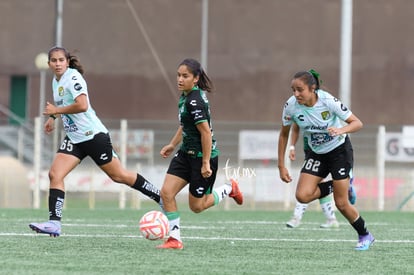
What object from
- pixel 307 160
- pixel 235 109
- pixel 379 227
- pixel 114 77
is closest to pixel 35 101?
pixel 114 77

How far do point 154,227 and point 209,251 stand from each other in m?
0.68

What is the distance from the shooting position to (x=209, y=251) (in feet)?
31.1

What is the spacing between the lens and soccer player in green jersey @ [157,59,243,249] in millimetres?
9688

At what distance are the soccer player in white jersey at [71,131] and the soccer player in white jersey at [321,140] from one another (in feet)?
6.09

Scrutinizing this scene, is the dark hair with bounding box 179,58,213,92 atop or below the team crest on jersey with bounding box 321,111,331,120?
atop

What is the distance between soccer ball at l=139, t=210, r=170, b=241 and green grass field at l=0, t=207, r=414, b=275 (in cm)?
15

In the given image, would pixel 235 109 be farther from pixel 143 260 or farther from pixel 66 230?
pixel 143 260

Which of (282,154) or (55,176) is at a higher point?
(282,154)

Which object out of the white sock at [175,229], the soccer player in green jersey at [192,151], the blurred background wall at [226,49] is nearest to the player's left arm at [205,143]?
the soccer player in green jersey at [192,151]

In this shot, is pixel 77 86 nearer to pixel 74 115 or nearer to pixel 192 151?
pixel 74 115

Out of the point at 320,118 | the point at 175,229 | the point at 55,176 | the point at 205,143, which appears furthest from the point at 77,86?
the point at 320,118

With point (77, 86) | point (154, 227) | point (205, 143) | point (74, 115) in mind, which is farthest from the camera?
point (74, 115)

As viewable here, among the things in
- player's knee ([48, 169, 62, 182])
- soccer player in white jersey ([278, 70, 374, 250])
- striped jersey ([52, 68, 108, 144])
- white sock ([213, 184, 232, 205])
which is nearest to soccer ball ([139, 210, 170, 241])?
white sock ([213, 184, 232, 205])

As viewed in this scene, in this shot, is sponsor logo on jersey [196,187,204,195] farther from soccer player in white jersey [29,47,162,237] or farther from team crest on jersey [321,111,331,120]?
team crest on jersey [321,111,331,120]
